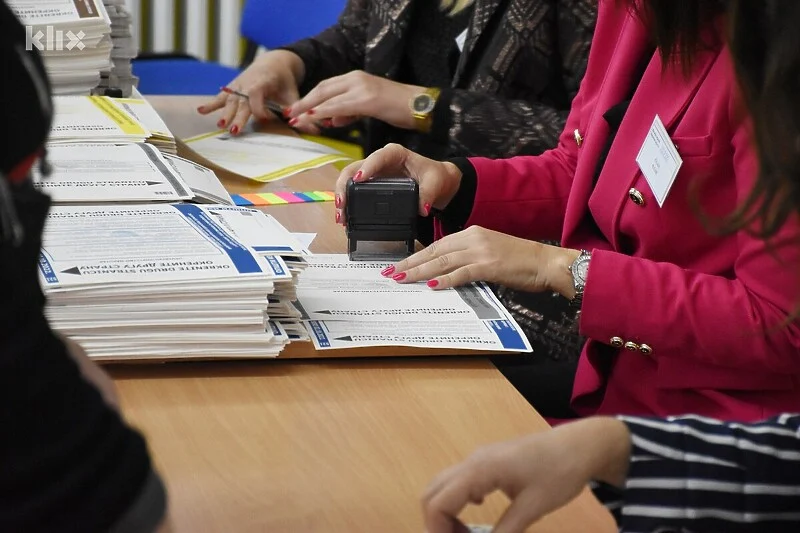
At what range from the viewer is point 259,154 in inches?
72.6

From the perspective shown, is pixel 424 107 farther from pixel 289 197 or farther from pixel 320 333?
pixel 320 333

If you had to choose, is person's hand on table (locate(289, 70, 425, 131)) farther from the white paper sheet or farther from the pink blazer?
the white paper sheet

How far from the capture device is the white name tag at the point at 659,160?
3.76ft

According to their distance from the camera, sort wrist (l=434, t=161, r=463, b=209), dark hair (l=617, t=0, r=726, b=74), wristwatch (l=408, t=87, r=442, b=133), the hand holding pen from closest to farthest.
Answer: dark hair (l=617, t=0, r=726, b=74), wrist (l=434, t=161, r=463, b=209), wristwatch (l=408, t=87, r=442, b=133), the hand holding pen

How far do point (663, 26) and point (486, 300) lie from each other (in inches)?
14.1

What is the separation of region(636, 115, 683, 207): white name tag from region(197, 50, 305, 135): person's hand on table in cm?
97

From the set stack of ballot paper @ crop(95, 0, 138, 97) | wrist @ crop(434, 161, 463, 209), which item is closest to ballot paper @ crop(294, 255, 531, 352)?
wrist @ crop(434, 161, 463, 209)

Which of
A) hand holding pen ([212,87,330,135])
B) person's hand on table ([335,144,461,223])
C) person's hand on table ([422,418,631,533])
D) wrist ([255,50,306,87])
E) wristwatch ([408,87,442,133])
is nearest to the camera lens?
person's hand on table ([422,418,631,533])

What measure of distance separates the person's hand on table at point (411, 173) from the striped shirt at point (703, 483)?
62 cm

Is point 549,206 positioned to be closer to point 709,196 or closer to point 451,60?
point 709,196

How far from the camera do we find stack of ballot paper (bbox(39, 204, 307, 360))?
98cm

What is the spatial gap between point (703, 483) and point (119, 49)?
1533mm

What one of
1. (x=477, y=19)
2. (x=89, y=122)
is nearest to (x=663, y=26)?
(x=477, y=19)

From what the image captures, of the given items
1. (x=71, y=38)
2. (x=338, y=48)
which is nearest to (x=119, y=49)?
(x=71, y=38)
